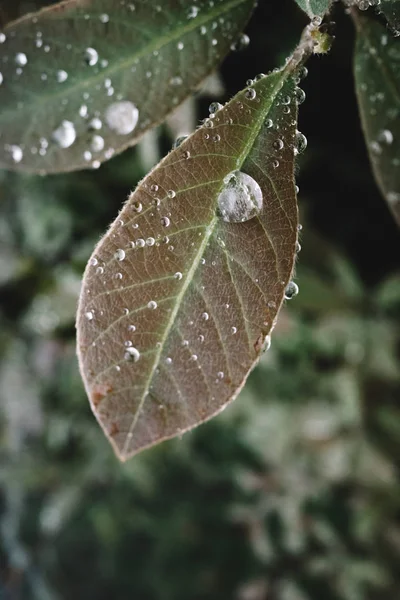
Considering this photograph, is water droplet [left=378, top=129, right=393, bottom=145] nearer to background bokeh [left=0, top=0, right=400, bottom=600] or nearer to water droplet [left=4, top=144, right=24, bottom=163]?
water droplet [left=4, top=144, right=24, bottom=163]

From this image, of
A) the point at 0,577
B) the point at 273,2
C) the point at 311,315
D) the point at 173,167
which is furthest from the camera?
the point at 0,577

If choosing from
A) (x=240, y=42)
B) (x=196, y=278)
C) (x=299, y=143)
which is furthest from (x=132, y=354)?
(x=240, y=42)

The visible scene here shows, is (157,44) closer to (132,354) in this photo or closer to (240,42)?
(240,42)

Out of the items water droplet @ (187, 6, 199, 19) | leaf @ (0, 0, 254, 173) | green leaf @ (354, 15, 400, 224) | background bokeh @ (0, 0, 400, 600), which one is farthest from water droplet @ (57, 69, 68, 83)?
background bokeh @ (0, 0, 400, 600)

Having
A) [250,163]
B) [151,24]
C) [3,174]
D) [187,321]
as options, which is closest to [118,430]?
[187,321]

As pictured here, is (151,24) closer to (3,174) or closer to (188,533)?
(3,174)

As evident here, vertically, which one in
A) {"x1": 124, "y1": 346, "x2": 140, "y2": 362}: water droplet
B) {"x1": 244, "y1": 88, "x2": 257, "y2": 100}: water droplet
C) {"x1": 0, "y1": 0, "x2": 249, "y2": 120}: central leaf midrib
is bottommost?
{"x1": 124, "y1": 346, "x2": 140, "y2": 362}: water droplet

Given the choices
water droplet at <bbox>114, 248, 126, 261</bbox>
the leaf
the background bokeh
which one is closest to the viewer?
water droplet at <bbox>114, 248, 126, 261</bbox>
